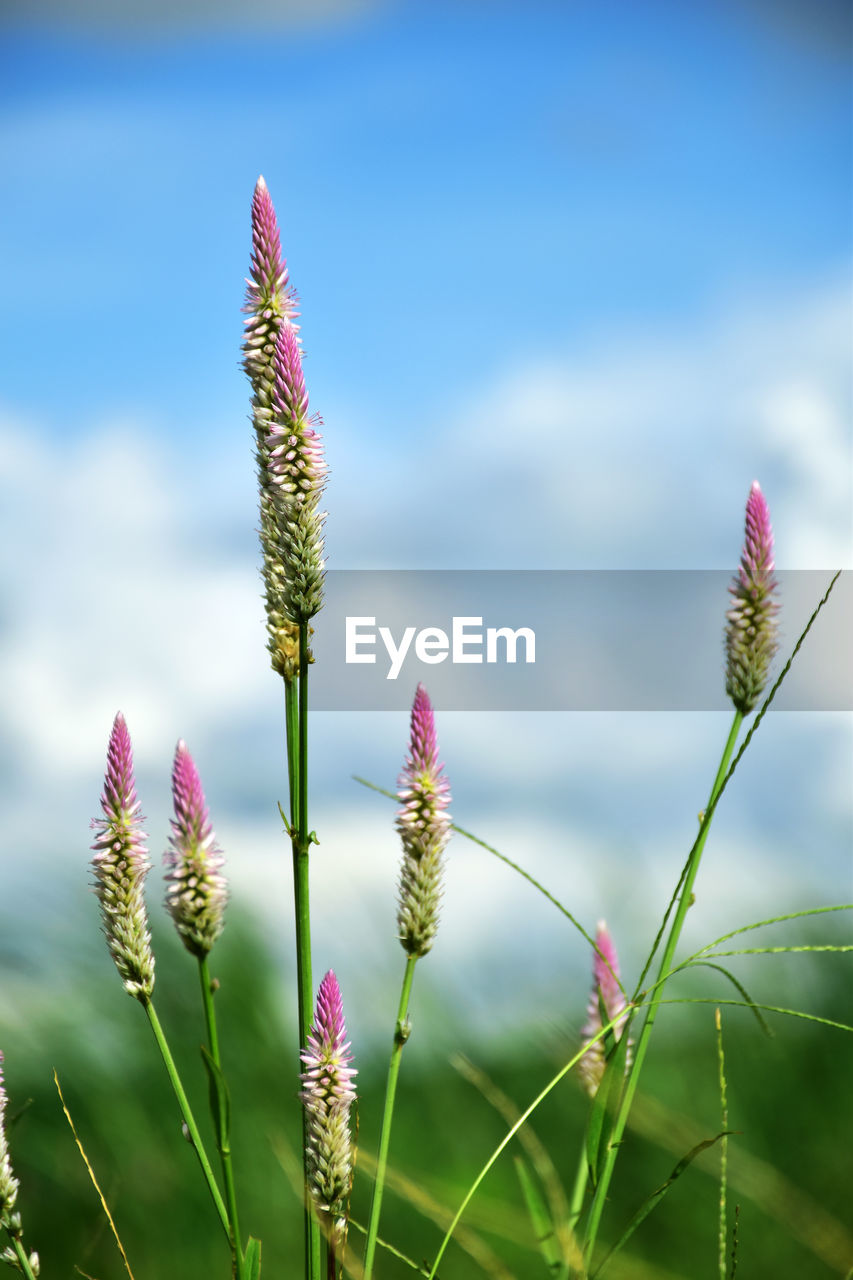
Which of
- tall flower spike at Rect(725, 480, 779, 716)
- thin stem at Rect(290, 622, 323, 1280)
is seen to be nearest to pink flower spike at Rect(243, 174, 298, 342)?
thin stem at Rect(290, 622, 323, 1280)

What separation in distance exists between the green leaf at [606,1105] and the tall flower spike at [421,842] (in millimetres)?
392

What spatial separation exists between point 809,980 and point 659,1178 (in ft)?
3.48

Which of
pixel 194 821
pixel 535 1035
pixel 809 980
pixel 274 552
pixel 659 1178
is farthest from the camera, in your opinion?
pixel 809 980

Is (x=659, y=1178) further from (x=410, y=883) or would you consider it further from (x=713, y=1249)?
(x=410, y=883)

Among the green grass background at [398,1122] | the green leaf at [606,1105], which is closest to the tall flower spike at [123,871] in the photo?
the green leaf at [606,1105]

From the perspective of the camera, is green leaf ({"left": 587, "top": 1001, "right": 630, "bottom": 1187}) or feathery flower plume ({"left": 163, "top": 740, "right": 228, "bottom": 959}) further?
green leaf ({"left": 587, "top": 1001, "right": 630, "bottom": 1187})

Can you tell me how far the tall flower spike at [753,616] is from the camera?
2.14 m

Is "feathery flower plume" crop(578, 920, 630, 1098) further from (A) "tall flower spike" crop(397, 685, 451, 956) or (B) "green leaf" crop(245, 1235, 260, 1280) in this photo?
(B) "green leaf" crop(245, 1235, 260, 1280)

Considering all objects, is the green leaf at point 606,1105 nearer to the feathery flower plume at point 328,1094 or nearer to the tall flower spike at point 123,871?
the feathery flower plume at point 328,1094

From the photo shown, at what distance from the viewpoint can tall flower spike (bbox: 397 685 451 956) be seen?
6.27ft

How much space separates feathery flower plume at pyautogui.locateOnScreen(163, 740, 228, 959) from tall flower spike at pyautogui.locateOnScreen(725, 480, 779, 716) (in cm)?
102

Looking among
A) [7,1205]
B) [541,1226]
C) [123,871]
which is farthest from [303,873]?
[541,1226]

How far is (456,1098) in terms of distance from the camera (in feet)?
15.5

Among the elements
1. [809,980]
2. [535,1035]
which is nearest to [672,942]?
[535,1035]
